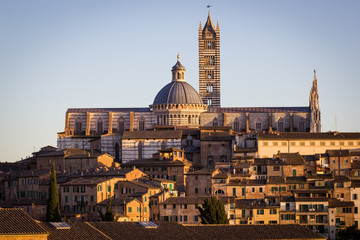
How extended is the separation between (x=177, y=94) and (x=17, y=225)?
7171 cm

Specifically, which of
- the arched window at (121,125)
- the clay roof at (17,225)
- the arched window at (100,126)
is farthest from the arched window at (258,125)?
the clay roof at (17,225)

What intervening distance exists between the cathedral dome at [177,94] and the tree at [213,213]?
4758cm

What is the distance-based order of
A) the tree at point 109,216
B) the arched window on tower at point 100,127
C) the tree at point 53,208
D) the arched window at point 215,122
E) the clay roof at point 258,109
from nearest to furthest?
the tree at point 109,216 → the tree at point 53,208 → the arched window at point 215,122 → the clay roof at point 258,109 → the arched window on tower at point 100,127

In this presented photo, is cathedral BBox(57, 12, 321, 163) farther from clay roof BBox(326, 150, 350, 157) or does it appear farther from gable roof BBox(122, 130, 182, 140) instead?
clay roof BBox(326, 150, 350, 157)

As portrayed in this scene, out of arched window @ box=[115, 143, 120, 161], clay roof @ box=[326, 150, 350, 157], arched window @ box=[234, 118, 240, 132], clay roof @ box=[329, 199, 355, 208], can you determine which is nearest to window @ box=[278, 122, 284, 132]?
arched window @ box=[234, 118, 240, 132]

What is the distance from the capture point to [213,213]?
71375mm

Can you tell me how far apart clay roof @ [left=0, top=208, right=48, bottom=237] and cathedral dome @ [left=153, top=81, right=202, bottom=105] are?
69.6 metres

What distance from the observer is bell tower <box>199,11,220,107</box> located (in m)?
134

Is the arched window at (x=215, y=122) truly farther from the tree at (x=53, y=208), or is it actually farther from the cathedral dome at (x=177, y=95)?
the tree at (x=53, y=208)

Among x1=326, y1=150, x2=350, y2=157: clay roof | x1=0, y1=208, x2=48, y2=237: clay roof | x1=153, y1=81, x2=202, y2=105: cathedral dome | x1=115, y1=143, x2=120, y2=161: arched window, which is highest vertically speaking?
x1=153, y1=81, x2=202, y2=105: cathedral dome

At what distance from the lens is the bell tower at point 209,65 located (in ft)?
441

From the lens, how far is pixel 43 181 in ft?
294

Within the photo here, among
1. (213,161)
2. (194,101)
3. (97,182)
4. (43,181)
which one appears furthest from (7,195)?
(194,101)

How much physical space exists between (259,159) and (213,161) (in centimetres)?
1021
